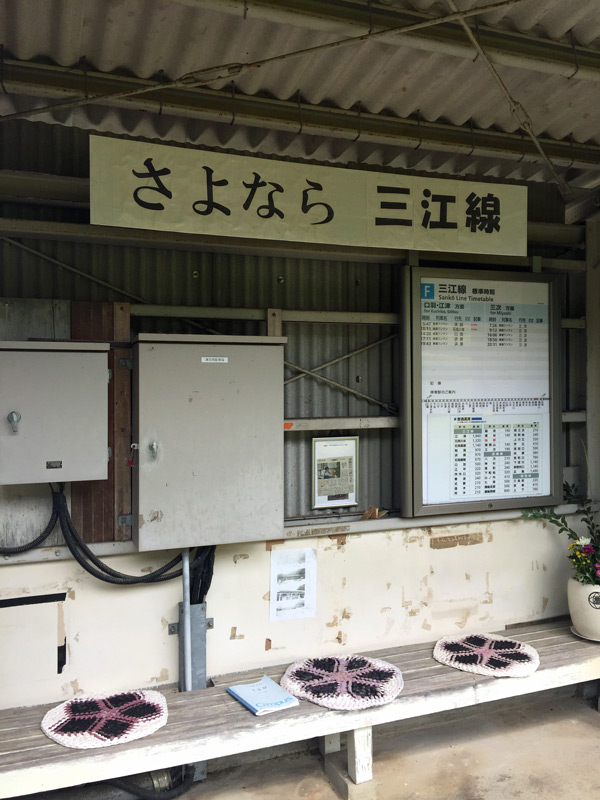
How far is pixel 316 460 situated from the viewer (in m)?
3.97

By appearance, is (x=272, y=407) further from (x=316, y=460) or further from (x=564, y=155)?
(x=564, y=155)

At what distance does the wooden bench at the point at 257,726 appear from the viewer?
2725 millimetres

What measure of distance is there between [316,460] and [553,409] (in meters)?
1.69

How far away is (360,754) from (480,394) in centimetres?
223

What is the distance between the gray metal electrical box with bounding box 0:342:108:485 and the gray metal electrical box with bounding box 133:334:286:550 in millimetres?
214

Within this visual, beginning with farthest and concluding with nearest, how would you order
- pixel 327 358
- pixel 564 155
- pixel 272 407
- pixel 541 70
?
pixel 327 358 → pixel 564 155 → pixel 272 407 → pixel 541 70

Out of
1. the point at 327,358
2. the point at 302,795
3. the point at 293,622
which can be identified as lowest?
the point at 302,795

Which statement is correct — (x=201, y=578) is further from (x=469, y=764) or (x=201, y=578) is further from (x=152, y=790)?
(x=469, y=764)

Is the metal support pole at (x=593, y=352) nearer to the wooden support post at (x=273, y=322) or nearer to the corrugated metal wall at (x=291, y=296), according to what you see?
the corrugated metal wall at (x=291, y=296)

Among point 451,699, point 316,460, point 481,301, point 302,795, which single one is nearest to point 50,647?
point 302,795

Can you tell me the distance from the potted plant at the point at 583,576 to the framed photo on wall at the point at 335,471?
4.05 feet

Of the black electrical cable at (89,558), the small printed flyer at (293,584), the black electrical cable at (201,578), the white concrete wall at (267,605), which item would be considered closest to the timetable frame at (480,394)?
the white concrete wall at (267,605)

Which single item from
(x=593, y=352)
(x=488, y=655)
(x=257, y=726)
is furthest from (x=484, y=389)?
(x=257, y=726)

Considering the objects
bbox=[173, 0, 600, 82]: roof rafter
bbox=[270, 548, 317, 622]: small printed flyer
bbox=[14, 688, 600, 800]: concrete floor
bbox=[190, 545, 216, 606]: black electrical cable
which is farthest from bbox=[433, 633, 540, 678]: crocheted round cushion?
bbox=[173, 0, 600, 82]: roof rafter
